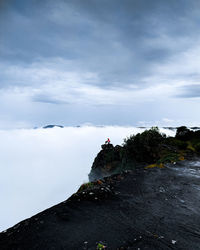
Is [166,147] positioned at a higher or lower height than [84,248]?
higher

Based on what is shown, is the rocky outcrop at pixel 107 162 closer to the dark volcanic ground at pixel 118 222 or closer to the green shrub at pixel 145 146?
the green shrub at pixel 145 146

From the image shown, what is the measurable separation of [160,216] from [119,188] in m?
2.25

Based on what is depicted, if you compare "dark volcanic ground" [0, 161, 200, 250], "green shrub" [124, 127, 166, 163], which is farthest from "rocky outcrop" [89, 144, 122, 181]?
"dark volcanic ground" [0, 161, 200, 250]

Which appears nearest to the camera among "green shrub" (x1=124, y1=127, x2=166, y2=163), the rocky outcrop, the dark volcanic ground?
the dark volcanic ground

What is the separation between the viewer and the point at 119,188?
249 inches

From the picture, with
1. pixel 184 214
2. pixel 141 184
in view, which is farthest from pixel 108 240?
pixel 141 184

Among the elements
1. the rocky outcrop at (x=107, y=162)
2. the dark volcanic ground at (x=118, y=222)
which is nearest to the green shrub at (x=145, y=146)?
the rocky outcrop at (x=107, y=162)

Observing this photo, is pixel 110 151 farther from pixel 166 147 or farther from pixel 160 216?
pixel 160 216

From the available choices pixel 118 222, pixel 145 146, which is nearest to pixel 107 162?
pixel 145 146

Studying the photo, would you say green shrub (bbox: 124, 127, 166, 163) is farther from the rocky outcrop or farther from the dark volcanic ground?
the dark volcanic ground

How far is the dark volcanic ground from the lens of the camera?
3241mm

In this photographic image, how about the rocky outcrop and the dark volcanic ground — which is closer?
the dark volcanic ground

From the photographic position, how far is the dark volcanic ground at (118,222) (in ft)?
10.6

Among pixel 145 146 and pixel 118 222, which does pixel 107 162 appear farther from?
pixel 118 222
